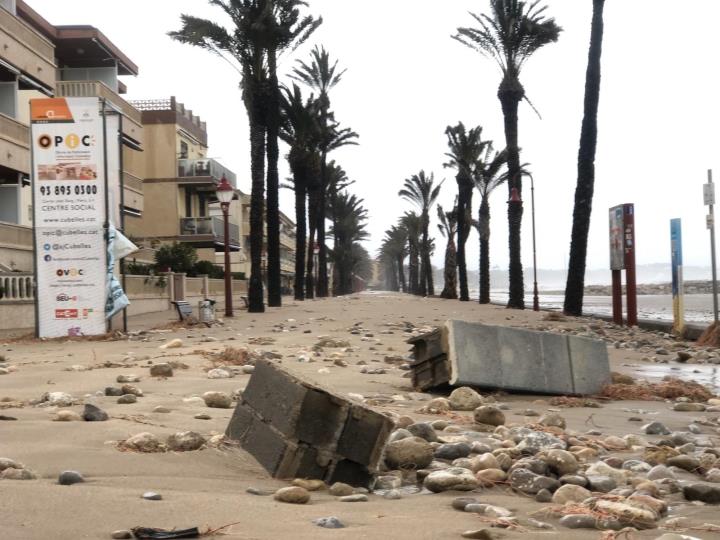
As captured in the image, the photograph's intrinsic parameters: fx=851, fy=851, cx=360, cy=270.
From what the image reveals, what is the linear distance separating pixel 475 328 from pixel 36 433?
4017mm

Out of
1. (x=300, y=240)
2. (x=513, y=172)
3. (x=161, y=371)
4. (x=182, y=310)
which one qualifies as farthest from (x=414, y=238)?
(x=161, y=371)

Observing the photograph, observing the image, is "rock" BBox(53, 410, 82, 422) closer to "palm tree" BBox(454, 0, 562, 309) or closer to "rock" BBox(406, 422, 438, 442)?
"rock" BBox(406, 422, 438, 442)

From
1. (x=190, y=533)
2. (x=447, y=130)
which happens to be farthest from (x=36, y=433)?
(x=447, y=130)

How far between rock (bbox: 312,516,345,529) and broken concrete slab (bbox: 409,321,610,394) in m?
4.30

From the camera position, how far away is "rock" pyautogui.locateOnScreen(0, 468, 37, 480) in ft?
11.8

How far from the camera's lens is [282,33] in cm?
2733

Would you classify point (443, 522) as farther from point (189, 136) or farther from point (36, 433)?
point (189, 136)

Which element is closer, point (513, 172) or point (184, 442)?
point (184, 442)

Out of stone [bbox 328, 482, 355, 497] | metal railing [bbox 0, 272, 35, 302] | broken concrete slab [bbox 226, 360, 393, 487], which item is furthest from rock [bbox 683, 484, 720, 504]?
metal railing [bbox 0, 272, 35, 302]

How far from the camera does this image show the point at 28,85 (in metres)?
29.2

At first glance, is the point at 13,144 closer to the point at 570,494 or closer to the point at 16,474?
the point at 16,474

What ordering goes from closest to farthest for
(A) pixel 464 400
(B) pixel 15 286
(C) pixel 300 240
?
(A) pixel 464 400, (B) pixel 15 286, (C) pixel 300 240

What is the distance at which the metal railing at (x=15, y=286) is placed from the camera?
1722cm

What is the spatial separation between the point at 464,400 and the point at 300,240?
36.2 m
